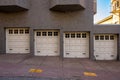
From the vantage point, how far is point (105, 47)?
58.5 feet

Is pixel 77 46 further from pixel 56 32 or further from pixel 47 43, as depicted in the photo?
pixel 47 43

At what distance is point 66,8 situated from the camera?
16.5m

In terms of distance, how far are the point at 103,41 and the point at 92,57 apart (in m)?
2.00

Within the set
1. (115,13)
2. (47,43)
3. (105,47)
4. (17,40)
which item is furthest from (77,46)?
(115,13)

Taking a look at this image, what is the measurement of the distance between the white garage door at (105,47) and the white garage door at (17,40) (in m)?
6.56

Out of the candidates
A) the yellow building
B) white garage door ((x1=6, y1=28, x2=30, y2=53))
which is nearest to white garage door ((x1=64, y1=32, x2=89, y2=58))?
white garage door ((x1=6, y1=28, x2=30, y2=53))

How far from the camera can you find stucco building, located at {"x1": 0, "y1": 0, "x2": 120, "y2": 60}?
17062mm

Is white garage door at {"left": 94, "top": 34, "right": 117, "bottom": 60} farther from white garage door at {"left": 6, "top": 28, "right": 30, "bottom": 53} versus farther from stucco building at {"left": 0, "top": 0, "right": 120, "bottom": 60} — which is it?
white garage door at {"left": 6, "top": 28, "right": 30, "bottom": 53}

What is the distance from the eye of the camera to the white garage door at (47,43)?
57.7ft

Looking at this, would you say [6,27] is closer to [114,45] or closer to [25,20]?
[25,20]

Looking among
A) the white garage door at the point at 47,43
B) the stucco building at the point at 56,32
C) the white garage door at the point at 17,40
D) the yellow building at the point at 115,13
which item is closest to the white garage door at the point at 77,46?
the stucco building at the point at 56,32

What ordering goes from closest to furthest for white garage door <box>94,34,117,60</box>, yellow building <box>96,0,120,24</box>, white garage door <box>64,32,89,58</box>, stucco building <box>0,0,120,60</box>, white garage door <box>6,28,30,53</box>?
stucco building <box>0,0,120,60</box>, white garage door <box>64,32,89,58</box>, white garage door <box>6,28,30,53</box>, white garage door <box>94,34,117,60</box>, yellow building <box>96,0,120,24</box>

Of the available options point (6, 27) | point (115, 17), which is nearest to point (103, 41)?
point (6, 27)

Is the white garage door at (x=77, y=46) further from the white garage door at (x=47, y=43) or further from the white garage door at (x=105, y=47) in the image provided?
the white garage door at (x=105, y=47)
